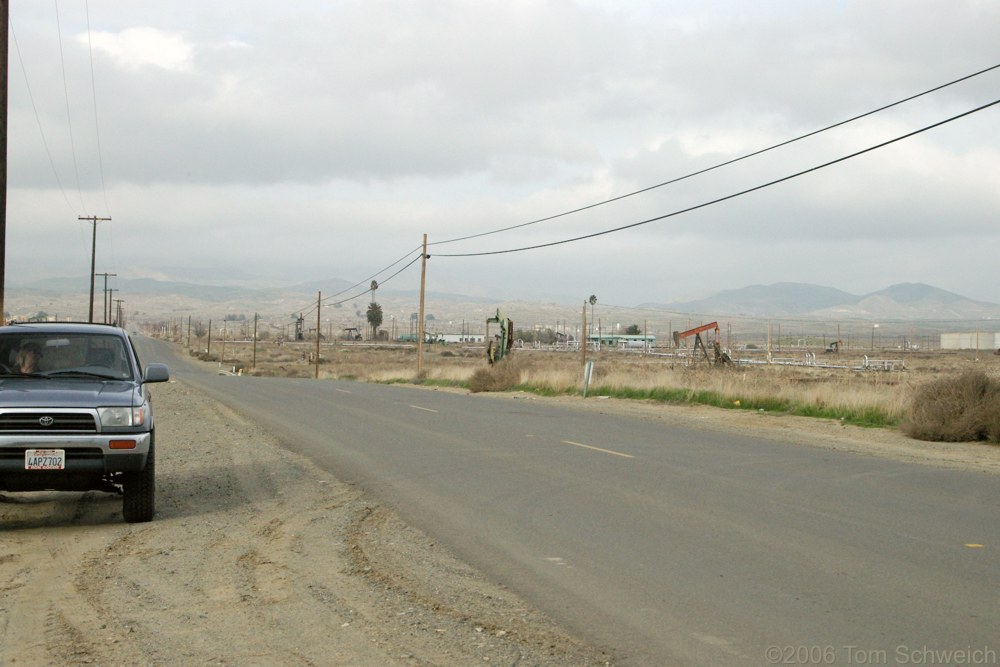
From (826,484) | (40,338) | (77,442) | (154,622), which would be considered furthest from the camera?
(826,484)

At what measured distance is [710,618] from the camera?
21.1 feet

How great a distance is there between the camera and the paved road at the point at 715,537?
6.11 meters

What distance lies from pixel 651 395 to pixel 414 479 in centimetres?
1892

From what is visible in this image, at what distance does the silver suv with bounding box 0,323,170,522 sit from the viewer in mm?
8898

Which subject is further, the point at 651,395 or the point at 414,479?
the point at 651,395

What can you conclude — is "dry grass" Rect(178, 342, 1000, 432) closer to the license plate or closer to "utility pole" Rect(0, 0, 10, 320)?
the license plate

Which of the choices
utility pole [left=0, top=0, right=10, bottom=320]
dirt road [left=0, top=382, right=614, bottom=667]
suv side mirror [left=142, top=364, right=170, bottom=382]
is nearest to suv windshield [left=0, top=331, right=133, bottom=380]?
suv side mirror [left=142, top=364, right=170, bottom=382]

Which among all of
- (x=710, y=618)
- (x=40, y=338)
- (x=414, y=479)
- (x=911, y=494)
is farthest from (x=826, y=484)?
(x=40, y=338)

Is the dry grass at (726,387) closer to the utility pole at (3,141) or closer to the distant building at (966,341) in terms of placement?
the utility pole at (3,141)

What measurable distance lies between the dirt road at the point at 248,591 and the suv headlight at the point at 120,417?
1065 millimetres

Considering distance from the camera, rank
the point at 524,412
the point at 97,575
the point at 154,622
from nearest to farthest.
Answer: the point at 154,622 < the point at 97,575 < the point at 524,412

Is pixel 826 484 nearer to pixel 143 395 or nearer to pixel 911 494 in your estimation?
pixel 911 494

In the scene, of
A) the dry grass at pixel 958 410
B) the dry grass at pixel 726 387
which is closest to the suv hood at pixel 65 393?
the dry grass at pixel 958 410

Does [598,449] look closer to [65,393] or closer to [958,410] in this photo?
[958,410]
